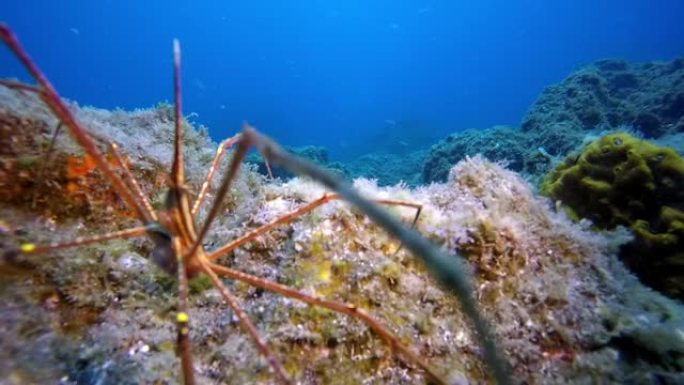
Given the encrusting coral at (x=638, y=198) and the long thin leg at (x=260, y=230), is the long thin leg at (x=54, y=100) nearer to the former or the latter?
the long thin leg at (x=260, y=230)

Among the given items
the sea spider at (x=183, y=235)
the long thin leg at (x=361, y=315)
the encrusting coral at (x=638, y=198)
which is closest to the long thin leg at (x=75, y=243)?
the sea spider at (x=183, y=235)

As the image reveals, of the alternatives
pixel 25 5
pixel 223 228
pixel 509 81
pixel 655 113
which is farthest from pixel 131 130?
pixel 25 5

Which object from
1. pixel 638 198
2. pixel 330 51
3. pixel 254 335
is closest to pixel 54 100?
pixel 254 335

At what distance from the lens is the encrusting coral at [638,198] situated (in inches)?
142

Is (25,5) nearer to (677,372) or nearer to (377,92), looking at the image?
(377,92)

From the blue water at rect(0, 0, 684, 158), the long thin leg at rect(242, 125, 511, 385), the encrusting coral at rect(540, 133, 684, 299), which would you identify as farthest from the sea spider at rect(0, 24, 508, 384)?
the blue water at rect(0, 0, 684, 158)

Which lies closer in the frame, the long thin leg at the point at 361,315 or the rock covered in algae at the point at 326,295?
the long thin leg at the point at 361,315

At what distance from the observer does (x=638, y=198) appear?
393 centimetres

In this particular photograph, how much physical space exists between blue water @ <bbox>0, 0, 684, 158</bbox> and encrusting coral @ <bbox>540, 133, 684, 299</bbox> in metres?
70.2

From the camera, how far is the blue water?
300ft

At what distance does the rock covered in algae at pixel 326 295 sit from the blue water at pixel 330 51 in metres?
71.0

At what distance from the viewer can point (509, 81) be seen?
10362 centimetres

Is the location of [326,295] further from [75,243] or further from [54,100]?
[54,100]

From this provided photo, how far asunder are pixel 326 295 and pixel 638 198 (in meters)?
3.69
